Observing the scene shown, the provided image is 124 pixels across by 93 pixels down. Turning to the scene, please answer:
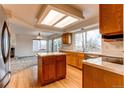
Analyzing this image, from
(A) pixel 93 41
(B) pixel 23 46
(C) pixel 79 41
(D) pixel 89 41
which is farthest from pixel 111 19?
(B) pixel 23 46

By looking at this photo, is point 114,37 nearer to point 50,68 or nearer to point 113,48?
point 113,48

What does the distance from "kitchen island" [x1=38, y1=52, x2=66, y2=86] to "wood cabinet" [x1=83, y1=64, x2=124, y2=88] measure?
143 centimetres

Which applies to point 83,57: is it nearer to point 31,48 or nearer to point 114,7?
point 114,7

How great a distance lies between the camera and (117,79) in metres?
1.23

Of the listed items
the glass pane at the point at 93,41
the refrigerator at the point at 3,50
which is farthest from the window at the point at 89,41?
the refrigerator at the point at 3,50

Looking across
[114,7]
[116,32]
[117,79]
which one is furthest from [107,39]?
[117,79]

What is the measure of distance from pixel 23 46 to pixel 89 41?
6.44m

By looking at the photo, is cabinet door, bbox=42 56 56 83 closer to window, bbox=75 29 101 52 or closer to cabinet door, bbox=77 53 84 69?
cabinet door, bbox=77 53 84 69

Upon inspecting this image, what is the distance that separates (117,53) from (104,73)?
1155mm

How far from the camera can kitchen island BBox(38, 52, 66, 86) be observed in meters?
2.93

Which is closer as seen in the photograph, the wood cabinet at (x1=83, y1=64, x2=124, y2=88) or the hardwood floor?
the wood cabinet at (x1=83, y1=64, x2=124, y2=88)

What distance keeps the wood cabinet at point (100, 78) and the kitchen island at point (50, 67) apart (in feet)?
4.68

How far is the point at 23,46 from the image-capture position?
9.45 meters

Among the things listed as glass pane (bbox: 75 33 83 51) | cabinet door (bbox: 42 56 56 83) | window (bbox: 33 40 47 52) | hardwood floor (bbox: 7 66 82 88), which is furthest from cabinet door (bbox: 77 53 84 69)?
window (bbox: 33 40 47 52)
